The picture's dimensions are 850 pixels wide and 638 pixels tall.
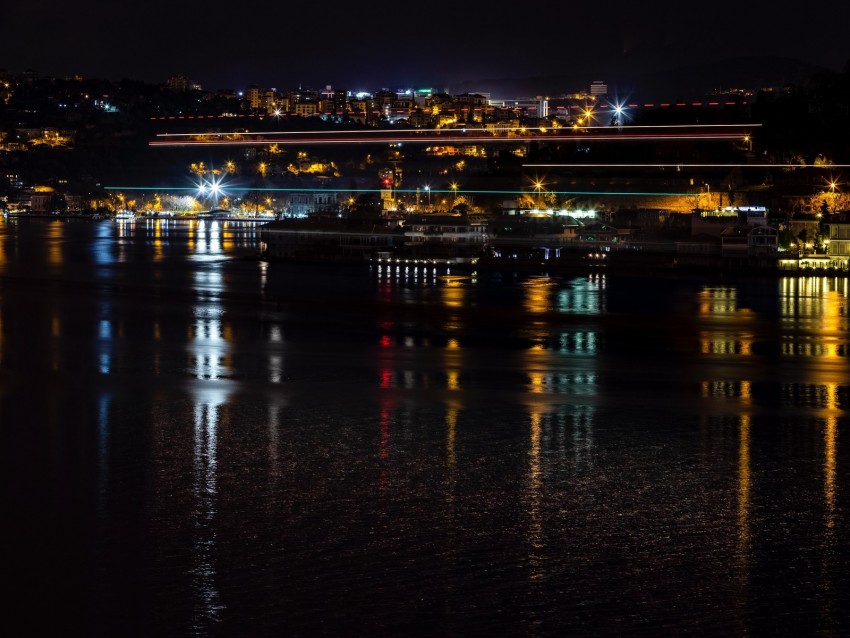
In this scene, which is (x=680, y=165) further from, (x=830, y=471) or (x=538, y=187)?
(x=830, y=471)

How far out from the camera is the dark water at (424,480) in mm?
3176

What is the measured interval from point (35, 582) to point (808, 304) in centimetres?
987

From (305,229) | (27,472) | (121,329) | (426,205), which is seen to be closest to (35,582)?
(27,472)

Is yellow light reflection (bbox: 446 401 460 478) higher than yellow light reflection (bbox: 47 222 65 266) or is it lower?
lower

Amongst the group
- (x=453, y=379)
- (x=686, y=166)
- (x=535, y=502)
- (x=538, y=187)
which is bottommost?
(x=535, y=502)

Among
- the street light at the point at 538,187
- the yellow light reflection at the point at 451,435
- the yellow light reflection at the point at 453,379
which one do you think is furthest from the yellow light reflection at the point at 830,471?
the street light at the point at 538,187

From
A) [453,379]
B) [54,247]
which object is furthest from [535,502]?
[54,247]

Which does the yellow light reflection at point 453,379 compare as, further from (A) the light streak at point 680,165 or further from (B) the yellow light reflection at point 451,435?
(A) the light streak at point 680,165

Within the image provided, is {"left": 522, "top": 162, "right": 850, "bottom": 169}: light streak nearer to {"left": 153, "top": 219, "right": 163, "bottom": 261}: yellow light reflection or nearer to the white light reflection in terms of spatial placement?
{"left": 153, "top": 219, "right": 163, "bottom": 261}: yellow light reflection

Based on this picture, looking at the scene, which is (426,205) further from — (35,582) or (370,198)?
(35,582)

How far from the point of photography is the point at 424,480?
438 cm

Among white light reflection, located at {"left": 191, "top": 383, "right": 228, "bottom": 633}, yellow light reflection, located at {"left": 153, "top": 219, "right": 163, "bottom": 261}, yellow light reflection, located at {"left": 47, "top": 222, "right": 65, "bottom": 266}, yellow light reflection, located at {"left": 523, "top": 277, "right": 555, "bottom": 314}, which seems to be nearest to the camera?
white light reflection, located at {"left": 191, "top": 383, "right": 228, "bottom": 633}

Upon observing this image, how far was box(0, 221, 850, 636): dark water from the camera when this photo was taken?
318 cm

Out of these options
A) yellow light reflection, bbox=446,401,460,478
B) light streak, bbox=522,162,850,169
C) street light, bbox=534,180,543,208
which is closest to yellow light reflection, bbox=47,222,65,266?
street light, bbox=534,180,543,208
